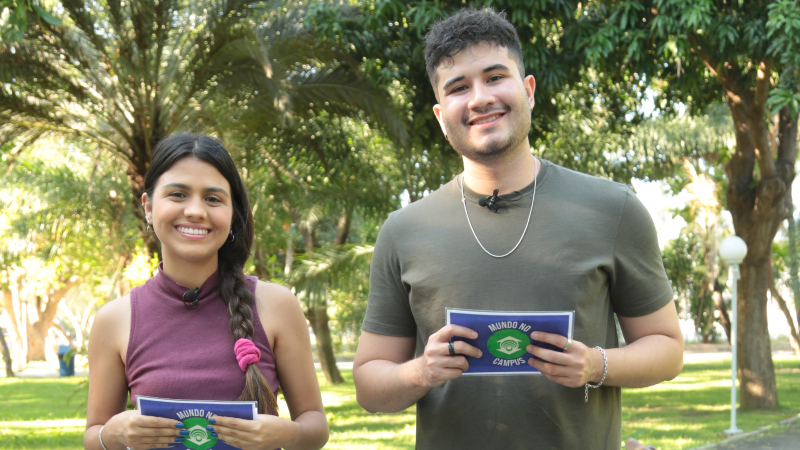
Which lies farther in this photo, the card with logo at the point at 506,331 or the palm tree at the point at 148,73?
the palm tree at the point at 148,73

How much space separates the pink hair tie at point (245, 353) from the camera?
2389mm

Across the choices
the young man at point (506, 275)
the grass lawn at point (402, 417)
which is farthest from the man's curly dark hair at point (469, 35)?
the grass lawn at point (402, 417)

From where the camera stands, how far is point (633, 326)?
2.35 m

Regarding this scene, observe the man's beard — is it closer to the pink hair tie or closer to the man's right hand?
the man's right hand

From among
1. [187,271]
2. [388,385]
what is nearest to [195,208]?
[187,271]

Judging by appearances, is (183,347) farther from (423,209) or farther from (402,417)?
(402,417)

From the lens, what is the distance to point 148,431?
86.0 inches

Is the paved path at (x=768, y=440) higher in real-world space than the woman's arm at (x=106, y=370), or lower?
lower

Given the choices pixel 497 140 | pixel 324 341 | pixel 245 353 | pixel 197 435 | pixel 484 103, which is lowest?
pixel 197 435

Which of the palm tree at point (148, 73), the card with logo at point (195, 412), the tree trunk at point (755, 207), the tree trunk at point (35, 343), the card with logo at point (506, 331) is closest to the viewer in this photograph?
the card with logo at point (506, 331)

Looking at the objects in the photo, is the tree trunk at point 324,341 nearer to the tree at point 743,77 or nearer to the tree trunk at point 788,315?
the tree at point 743,77

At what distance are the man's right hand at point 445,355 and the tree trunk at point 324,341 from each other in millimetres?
13235

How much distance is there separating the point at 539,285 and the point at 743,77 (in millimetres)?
10075

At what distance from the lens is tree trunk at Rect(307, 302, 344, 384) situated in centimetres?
1633
